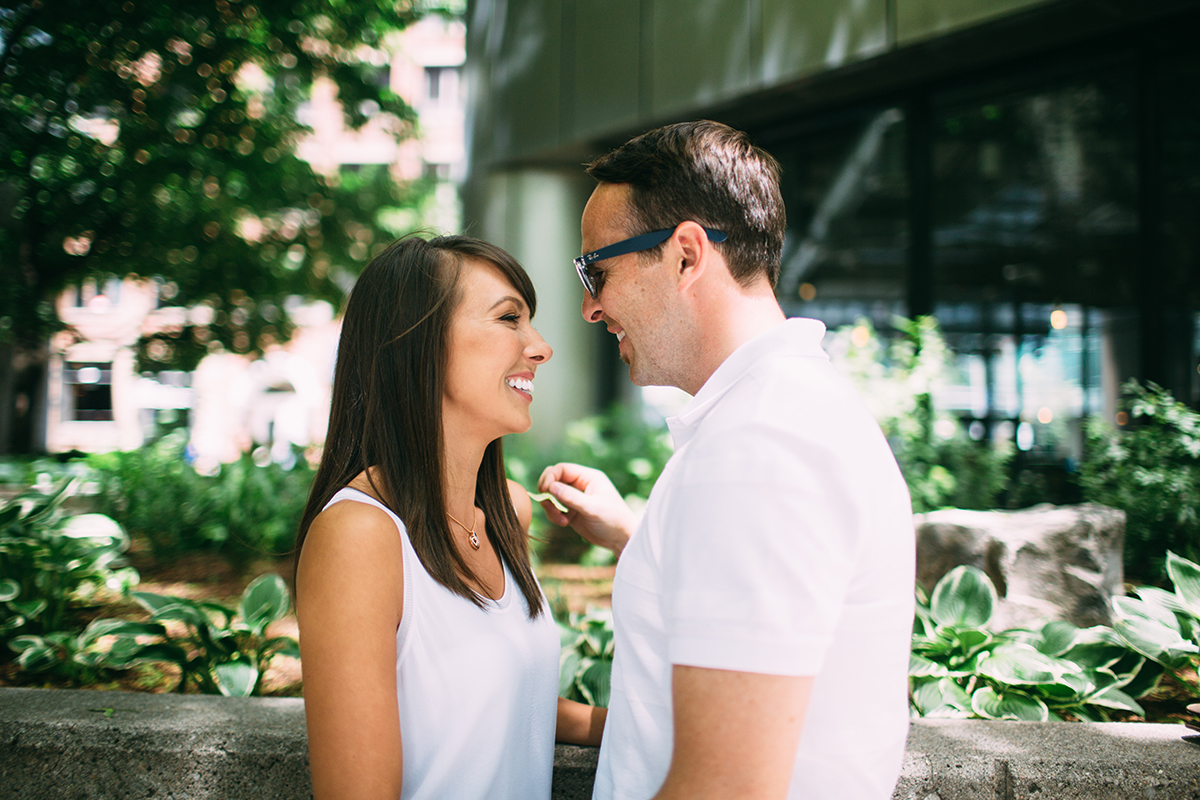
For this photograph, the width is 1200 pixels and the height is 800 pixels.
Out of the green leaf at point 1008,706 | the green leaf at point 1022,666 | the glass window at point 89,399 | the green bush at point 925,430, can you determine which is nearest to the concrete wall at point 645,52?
the green bush at point 925,430

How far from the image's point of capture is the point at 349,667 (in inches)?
54.9

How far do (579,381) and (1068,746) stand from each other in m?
7.03

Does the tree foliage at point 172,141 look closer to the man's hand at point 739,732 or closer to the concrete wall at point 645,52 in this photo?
the concrete wall at point 645,52

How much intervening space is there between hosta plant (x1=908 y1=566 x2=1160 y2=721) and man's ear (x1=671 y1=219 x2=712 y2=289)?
1.82m

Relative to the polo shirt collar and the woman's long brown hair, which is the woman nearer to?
the woman's long brown hair

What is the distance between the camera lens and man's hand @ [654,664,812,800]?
0.95m

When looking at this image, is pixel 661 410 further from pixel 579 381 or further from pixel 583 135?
pixel 583 135

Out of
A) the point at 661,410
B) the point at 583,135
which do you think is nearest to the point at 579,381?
the point at 661,410

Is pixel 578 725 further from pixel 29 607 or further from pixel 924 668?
pixel 29 607

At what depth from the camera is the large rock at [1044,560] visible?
3.33 meters

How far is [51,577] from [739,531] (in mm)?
3754

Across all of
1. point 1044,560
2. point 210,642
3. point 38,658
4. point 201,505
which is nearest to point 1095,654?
point 1044,560

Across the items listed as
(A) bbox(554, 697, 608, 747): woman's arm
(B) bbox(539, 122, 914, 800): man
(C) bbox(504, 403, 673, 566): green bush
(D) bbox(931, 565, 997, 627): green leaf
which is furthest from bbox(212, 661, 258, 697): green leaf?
(C) bbox(504, 403, 673, 566): green bush

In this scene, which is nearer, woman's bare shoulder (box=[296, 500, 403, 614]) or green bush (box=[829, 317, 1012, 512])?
woman's bare shoulder (box=[296, 500, 403, 614])
